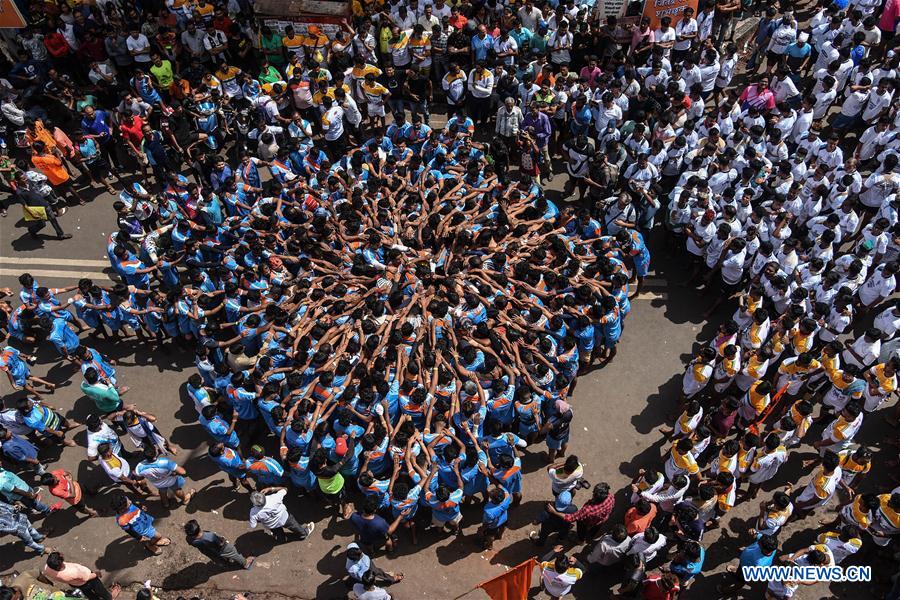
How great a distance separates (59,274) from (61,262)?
38 cm

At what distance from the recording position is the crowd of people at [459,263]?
9.73 metres

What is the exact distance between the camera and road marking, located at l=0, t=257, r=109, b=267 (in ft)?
48.1

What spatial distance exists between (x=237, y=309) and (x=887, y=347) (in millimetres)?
10182

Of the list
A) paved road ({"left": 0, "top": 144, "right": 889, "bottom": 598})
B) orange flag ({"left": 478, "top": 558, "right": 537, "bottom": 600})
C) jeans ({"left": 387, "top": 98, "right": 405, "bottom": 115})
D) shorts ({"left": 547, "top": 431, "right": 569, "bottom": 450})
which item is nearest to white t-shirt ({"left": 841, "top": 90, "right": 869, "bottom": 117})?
paved road ({"left": 0, "top": 144, "right": 889, "bottom": 598})

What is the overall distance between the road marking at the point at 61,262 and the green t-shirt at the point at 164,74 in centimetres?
477

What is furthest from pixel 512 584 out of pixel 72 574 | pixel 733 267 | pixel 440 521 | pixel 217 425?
pixel 733 267

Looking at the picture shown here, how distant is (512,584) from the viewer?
8469 millimetres

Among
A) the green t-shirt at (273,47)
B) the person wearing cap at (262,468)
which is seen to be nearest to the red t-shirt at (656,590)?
the person wearing cap at (262,468)

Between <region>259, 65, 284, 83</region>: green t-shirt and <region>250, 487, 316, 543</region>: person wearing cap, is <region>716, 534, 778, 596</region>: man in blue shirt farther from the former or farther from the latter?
<region>259, 65, 284, 83</region>: green t-shirt

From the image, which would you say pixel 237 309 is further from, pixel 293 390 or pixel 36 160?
pixel 36 160

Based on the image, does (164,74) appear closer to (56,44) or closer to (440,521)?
(56,44)

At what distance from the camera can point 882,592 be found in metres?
9.43

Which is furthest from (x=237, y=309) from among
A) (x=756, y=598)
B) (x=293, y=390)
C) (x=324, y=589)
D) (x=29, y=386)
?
(x=756, y=598)

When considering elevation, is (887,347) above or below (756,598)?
above
